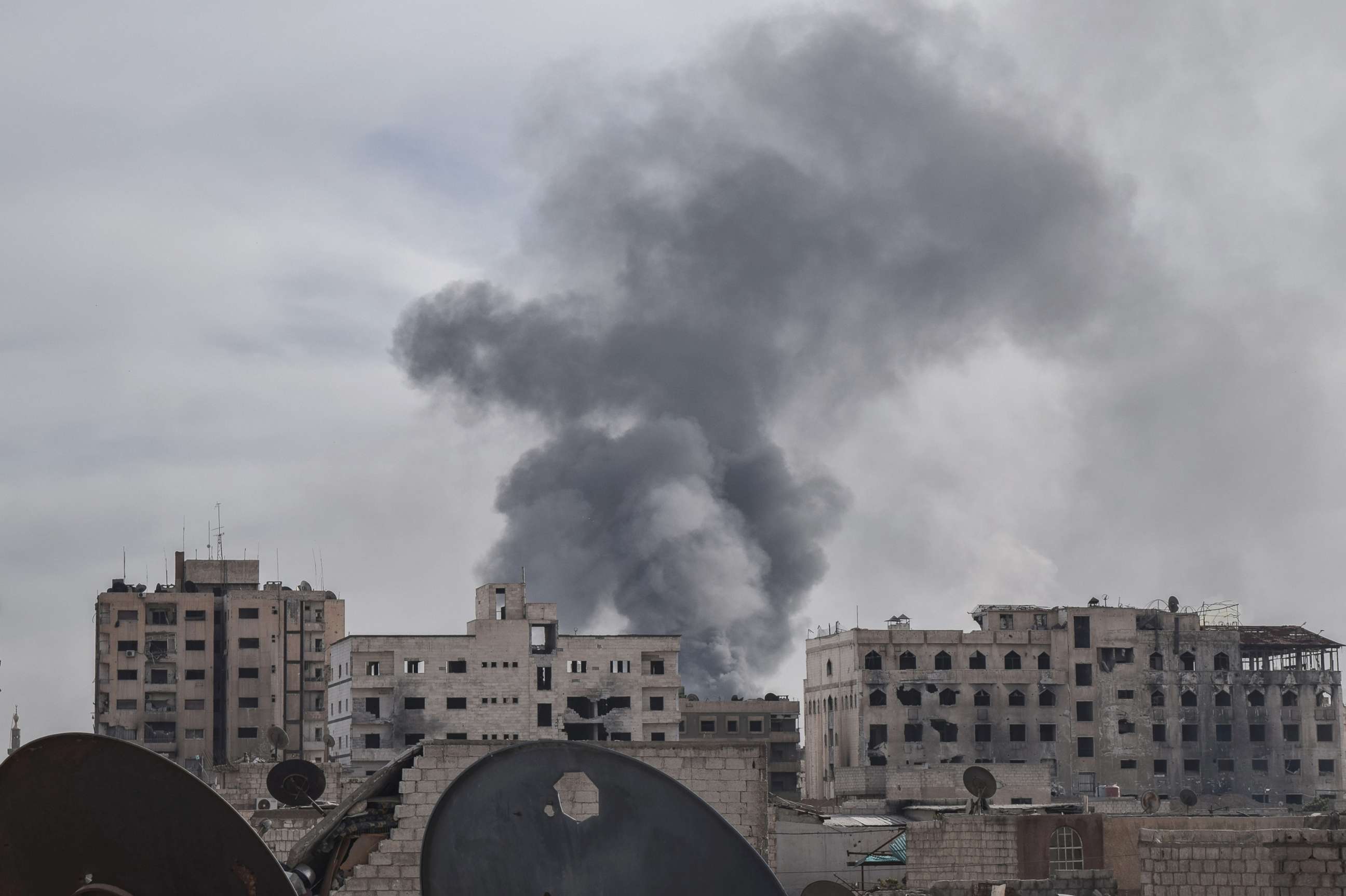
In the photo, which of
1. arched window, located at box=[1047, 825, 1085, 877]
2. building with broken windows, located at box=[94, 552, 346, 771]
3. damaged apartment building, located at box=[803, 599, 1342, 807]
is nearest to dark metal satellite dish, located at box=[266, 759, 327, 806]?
arched window, located at box=[1047, 825, 1085, 877]

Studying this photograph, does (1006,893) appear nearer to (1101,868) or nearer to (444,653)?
(1101,868)

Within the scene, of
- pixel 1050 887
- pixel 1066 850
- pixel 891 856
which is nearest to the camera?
pixel 1050 887

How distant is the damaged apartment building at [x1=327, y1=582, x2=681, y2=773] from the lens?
10094 cm

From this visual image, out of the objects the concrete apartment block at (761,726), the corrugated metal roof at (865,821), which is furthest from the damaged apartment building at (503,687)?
the corrugated metal roof at (865,821)

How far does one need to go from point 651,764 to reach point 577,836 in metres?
13.2

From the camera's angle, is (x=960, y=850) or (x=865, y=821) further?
(x=865, y=821)

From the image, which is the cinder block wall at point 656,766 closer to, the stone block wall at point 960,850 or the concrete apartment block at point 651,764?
the concrete apartment block at point 651,764

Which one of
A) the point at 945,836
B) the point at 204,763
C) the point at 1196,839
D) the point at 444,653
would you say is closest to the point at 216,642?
the point at 204,763

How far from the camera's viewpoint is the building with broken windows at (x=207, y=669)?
113m

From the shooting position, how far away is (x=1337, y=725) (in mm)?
111562

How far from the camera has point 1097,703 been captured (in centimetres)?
10900

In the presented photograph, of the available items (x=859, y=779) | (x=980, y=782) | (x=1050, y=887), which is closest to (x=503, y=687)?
(x=859, y=779)

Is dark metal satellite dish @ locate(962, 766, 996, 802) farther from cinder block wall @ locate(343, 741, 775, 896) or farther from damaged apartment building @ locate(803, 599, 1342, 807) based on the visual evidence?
damaged apartment building @ locate(803, 599, 1342, 807)

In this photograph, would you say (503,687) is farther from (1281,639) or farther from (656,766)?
(656,766)
